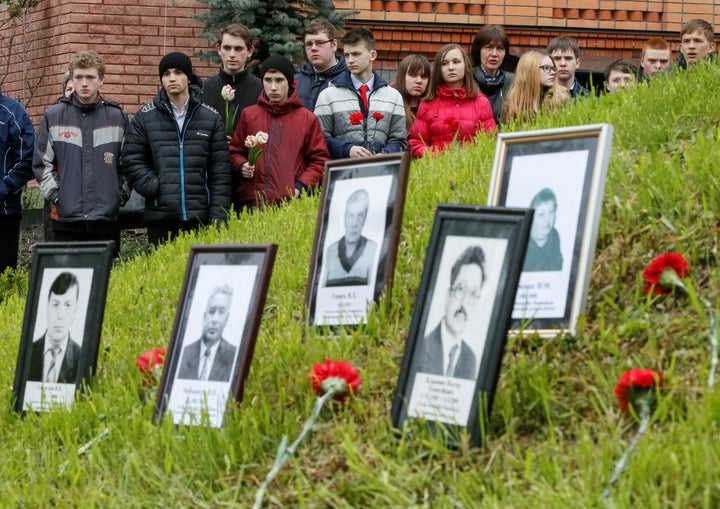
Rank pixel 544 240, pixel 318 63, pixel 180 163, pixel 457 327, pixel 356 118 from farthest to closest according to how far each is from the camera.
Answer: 1. pixel 318 63
2. pixel 180 163
3. pixel 356 118
4. pixel 544 240
5. pixel 457 327

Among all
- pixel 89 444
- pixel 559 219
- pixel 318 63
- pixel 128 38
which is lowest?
pixel 89 444

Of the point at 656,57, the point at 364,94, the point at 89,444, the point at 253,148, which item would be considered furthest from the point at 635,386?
the point at 656,57

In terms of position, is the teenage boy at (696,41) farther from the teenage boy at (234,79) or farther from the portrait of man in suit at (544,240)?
the portrait of man in suit at (544,240)

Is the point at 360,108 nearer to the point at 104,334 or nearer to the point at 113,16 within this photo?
the point at 104,334

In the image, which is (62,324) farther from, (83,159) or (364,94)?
(364,94)

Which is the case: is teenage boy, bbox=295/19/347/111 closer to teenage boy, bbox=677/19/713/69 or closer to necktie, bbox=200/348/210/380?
teenage boy, bbox=677/19/713/69

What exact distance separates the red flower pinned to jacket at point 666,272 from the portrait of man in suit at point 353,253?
0.96m

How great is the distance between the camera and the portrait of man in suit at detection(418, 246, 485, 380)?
3.01 meters

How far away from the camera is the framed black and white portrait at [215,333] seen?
3.49 meters

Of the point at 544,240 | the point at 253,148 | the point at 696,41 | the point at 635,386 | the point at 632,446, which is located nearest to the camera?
the point at 632,446

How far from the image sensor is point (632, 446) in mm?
2635

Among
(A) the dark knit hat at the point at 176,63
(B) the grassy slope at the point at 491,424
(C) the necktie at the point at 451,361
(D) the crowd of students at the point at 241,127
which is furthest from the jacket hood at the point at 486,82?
(C) the necktie at the point at 451,361

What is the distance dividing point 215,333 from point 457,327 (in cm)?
93

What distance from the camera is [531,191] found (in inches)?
143
